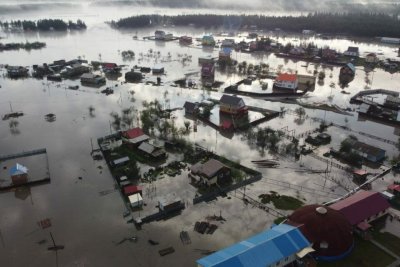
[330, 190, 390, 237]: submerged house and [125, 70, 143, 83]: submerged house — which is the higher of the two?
[125, 70, 143, 83]: submerged house

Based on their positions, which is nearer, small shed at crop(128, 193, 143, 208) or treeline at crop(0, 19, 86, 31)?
small shed at crop(128, 193, 143, 208)

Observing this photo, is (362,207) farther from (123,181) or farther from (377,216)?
(123,181)

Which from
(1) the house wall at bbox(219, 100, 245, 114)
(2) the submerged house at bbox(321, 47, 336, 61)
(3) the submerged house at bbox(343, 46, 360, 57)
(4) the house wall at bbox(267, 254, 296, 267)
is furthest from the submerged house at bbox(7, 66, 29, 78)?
(3) the submerged house at bbox(343, 46, 360, 57)

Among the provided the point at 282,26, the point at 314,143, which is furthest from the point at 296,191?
the point at 282,26

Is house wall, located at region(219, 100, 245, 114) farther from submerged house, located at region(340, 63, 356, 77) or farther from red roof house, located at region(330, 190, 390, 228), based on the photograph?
submerged house, located at region(340, 63, 356, 77)

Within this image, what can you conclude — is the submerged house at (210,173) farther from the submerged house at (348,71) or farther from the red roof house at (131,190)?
the submerged house at (348,71)

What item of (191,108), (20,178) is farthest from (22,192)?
(191,108)

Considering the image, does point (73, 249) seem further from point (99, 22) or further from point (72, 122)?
point (99, 22)
